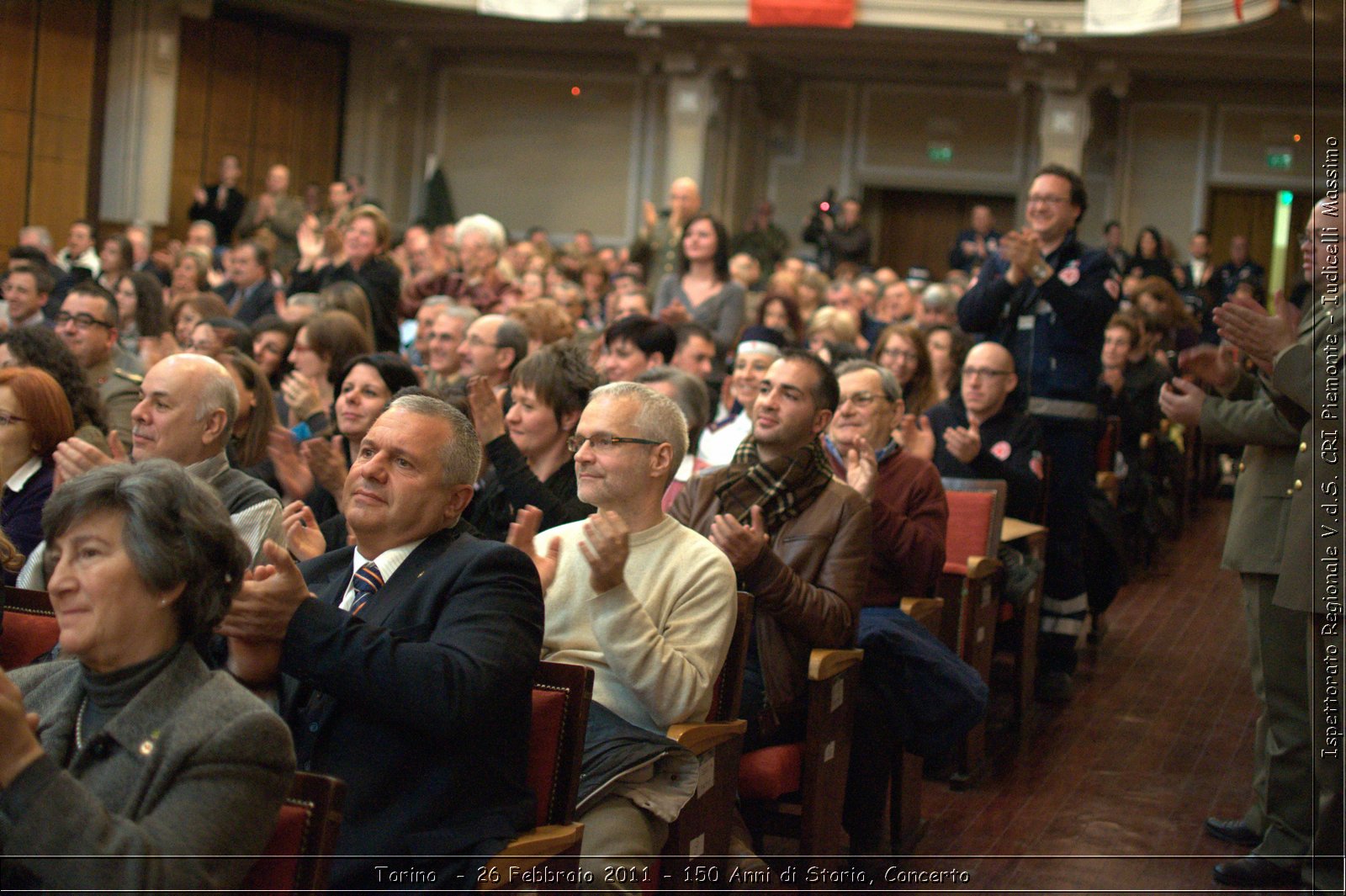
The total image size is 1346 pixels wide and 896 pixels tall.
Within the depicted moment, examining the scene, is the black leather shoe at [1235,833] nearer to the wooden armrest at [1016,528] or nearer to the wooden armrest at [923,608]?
the wooden armrest at [923,608]

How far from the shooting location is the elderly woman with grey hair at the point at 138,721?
162 centimetres

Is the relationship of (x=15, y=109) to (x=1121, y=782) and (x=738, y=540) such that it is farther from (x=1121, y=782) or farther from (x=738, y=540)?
(x=738, y=540)

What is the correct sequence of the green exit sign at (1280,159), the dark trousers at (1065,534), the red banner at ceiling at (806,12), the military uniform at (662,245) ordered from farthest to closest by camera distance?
the green exit sign at (1280,159) < the red banner at ceiling at (806,12) < the military uniform at (662,245) < the dark trousers at (1065,534)

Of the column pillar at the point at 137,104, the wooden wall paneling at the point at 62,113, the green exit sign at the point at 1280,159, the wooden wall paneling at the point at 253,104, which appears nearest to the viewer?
the wooden wall paneling at the point at 62,113

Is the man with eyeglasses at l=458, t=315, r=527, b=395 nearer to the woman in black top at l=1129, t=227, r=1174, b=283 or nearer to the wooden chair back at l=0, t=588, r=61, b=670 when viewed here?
the wooden chair back at l=0, t=588, r=61, b=670

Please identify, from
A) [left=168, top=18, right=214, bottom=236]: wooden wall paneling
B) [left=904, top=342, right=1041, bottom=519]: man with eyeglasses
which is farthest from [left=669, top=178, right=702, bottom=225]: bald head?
[left=168, top=18, right=214, bottom=236]: wooden wall paneling

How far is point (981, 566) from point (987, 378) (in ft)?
3.00

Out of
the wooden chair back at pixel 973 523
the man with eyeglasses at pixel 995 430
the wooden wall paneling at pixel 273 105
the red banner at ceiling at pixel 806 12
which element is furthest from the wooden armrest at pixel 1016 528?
the wooden wall paneling at pixel 273 105

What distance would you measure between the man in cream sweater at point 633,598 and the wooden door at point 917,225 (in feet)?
43.6

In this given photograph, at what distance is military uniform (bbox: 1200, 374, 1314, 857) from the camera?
351cm

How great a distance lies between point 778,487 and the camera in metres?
3.33

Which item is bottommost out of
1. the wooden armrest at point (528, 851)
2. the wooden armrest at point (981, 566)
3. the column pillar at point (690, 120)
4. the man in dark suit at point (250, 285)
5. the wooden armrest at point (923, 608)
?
the wooden armrest at point (528, 851)

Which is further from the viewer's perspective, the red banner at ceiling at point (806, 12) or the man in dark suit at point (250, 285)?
the red banner at ceiling at point (806, 12)

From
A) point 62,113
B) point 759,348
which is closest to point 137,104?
point 62,113
